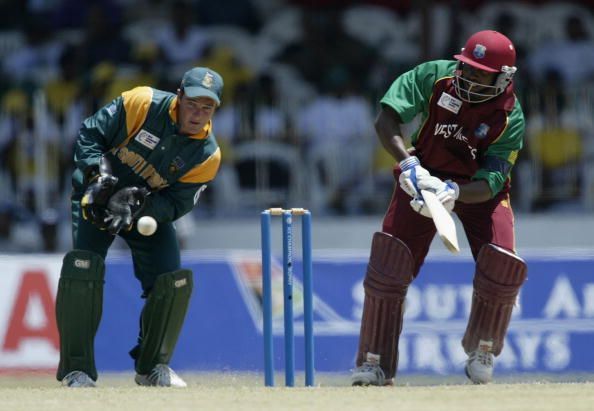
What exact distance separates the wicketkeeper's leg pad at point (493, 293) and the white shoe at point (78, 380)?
1.98 m

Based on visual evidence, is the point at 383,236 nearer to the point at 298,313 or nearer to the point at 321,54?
the point at 298,313

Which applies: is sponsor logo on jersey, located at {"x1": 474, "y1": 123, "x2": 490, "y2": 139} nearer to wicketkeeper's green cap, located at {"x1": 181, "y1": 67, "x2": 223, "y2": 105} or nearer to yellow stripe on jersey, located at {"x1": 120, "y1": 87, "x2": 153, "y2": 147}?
wicketkeeper's green cap, located at {"x1": 181, "y1": 67, "x2": 223, "y2": 105}

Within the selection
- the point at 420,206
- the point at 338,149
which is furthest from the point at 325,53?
the point at 420,206

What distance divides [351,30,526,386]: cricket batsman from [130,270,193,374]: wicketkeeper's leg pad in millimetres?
980

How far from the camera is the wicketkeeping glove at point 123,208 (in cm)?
706

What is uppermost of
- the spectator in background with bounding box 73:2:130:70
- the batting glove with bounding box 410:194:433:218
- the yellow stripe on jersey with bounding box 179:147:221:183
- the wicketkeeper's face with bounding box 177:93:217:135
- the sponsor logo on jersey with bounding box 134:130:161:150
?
the spectator in background with bounding box 73:2:130:70

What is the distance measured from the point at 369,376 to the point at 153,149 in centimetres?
161

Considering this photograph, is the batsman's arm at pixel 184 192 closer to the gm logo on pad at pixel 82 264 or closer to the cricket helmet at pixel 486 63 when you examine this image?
the gm logo on pad at pixel 82 264

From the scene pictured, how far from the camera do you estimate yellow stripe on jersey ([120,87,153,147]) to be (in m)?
7.25

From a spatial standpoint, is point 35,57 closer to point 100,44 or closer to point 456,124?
point 100,44

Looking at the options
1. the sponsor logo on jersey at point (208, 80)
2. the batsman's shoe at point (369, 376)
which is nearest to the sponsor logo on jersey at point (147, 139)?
the sponsor logo on jersey at point (208, 80)

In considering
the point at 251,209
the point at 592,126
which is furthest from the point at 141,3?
the point at 592,126

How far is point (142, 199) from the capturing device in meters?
7.20

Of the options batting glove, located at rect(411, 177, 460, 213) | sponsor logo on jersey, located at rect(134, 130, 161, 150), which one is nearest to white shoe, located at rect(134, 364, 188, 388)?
sponsor logo on jersey, located at rect(134, 130, 161, 150)
